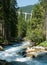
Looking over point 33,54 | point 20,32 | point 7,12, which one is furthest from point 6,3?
point 20,32

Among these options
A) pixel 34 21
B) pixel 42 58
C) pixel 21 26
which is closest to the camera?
pixel 42 58

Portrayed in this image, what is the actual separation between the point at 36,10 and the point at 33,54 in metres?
24.6

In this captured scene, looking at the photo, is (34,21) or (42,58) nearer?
(42,58)

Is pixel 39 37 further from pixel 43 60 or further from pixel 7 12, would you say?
pixel 43 60

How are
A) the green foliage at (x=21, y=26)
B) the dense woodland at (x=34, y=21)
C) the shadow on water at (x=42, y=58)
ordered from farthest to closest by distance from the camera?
1. the green foliage at (x=21, y=26)
2. the dense woodland at (x=34, y=21)
3. the shadow on water at (x=42, y=58)

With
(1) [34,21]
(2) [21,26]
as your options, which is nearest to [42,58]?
(1) [34,21]

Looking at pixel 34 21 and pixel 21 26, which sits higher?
pixel 34 21

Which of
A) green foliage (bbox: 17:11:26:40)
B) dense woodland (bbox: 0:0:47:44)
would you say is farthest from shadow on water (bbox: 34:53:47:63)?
green foliage (bbox: 17:11:26:40)

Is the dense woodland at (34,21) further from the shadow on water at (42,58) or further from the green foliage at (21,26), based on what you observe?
the green foliage at (21,26)

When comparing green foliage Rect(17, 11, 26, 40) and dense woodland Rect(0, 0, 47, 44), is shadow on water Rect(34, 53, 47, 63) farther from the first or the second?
green foliage Rect(17, 11, 26, 40)

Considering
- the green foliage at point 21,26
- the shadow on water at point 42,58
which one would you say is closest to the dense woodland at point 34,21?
the shadow on water at point 42,58

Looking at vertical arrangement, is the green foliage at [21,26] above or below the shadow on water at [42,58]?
below

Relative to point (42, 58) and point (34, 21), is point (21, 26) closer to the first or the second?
point (34, 21)

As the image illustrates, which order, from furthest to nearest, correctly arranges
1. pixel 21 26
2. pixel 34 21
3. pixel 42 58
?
pixel 21 26 → pixel 34 21 → pixel 42 58
